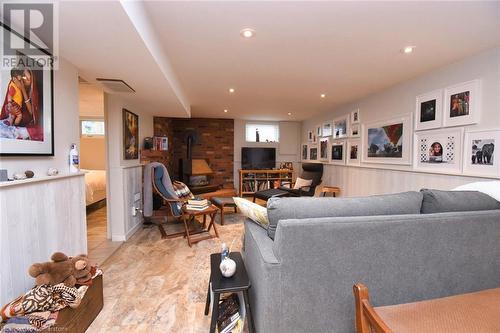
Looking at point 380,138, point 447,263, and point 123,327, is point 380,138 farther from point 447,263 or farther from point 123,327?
point 123,327

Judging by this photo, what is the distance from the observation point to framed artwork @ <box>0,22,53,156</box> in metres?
1.24

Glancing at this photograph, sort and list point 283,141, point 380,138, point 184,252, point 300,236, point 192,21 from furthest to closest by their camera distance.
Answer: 1. point 283,141
2. point 380,138
3. point 184,252
4. point 192,21
5. point 300,236

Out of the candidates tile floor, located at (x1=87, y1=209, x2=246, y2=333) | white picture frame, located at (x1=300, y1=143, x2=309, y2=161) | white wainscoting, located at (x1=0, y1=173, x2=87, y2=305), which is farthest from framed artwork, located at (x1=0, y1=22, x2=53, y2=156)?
white picture frame, located at (x1=300, y1=143, x2=309, y2=161)

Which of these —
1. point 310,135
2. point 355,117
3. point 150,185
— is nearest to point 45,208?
point 150,185

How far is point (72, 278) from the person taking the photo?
4.70 feet

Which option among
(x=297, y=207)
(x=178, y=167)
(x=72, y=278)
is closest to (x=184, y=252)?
(x=72, y=278)

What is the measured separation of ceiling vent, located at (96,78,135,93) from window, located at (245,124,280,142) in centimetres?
404

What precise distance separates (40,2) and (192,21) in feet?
2.78

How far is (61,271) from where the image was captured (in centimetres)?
141

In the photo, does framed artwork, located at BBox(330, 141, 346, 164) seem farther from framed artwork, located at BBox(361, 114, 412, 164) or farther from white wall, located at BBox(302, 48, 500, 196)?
framed artwork, located at BBox(361, 114, 412, 164)

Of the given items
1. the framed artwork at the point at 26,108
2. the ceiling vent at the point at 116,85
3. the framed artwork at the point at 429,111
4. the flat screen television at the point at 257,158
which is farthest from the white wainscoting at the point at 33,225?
the flat screen television at the point at 257,158

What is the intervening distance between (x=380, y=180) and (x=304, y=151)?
9.66 ft

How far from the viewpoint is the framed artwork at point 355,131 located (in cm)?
387

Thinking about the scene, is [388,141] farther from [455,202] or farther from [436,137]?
[455,202]
